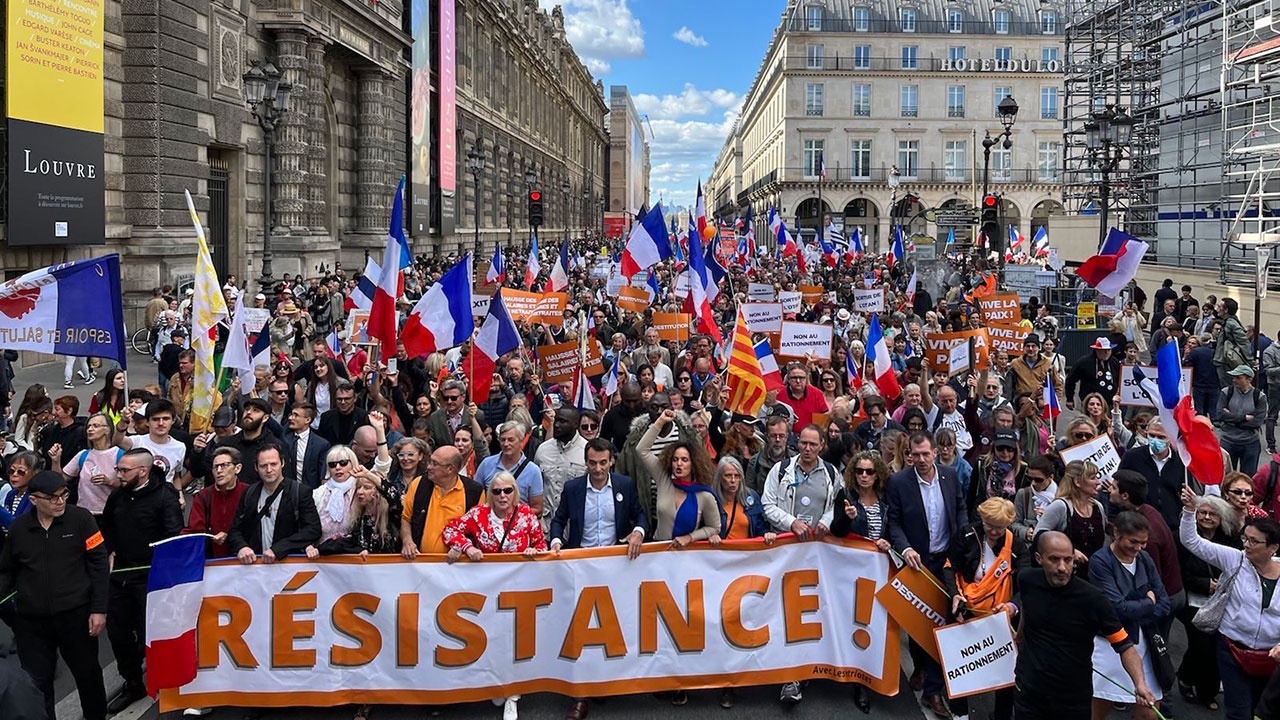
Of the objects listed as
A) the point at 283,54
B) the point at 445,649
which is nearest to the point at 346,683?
the point at 445,649

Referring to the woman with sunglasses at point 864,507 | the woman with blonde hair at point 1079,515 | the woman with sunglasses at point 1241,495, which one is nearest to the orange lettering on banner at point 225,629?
the woman with sunglasses at point 864,507

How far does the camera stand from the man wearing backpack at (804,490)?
662cm

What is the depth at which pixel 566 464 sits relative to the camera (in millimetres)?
7539

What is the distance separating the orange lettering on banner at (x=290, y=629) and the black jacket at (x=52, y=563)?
937mm

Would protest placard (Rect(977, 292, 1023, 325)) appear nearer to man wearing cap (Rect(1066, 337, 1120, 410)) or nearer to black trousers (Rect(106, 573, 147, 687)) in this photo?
man wearing cap (Rect(1066, 337, 1120, 410))

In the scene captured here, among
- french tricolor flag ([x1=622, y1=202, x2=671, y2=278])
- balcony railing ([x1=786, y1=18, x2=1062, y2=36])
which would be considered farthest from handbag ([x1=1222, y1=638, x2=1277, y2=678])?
balcony railing ([x1=786, y1=18, x2=1062, y2=36])

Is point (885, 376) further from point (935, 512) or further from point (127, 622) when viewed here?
point (127, 622)

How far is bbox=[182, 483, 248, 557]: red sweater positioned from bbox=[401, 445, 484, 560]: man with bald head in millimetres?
1041

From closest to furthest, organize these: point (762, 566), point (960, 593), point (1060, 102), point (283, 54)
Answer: point (960, 593), point (762, 566), point (283, 54), point (1060, 102)

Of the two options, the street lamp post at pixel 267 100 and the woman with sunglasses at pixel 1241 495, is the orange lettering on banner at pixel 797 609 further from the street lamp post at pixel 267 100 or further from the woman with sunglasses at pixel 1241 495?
the street lamp post at pixel 267 100

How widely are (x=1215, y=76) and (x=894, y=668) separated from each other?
25257 mm

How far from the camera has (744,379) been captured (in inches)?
384

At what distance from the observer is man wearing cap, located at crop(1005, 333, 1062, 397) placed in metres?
12.0

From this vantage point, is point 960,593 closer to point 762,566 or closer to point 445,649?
point 762,566
